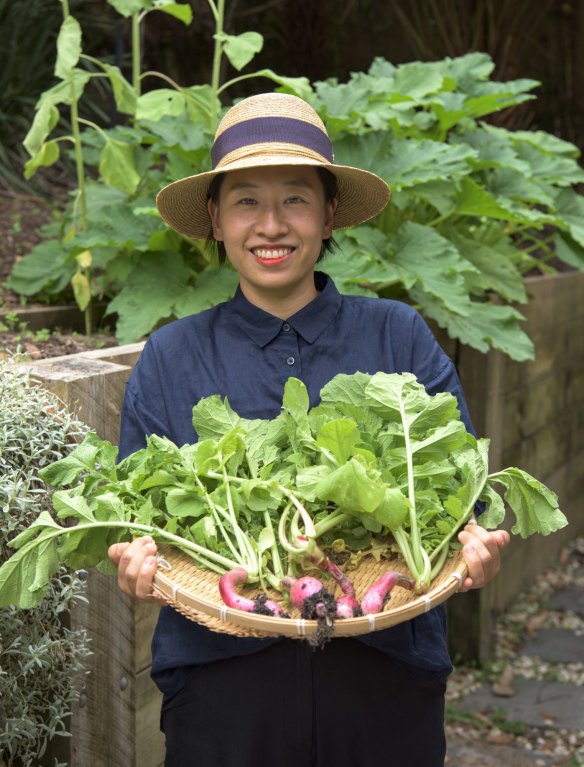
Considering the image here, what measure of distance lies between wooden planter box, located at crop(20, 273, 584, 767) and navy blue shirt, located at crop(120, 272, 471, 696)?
0.33 meters

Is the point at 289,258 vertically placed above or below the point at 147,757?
above

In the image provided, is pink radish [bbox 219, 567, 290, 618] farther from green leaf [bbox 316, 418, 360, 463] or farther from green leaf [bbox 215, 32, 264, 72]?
green leaf [bbox 215, 32, 264, 72]

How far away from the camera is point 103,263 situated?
338 centimetres

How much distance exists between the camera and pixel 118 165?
3.18 metres

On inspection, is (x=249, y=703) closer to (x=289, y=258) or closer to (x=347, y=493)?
(x=347, y=493)

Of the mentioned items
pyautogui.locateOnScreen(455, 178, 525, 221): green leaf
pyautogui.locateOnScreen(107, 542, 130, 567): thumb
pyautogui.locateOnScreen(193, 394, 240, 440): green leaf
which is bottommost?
pyautogui.locateOnScreen(107, 542, 130, 567): thumb

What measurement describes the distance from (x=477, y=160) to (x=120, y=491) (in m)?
2.43

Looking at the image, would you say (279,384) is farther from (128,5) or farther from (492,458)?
(492,458)

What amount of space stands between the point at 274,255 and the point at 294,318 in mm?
133

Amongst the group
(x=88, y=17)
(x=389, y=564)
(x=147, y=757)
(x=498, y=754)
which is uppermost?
(x=88, y=17)

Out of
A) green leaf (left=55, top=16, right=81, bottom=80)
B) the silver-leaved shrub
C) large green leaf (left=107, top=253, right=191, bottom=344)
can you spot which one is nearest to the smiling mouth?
the silver-leaved shrub

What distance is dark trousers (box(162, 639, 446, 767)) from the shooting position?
181cm

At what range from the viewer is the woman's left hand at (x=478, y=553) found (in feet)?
5.17

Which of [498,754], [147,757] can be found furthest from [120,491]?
[498,754]
